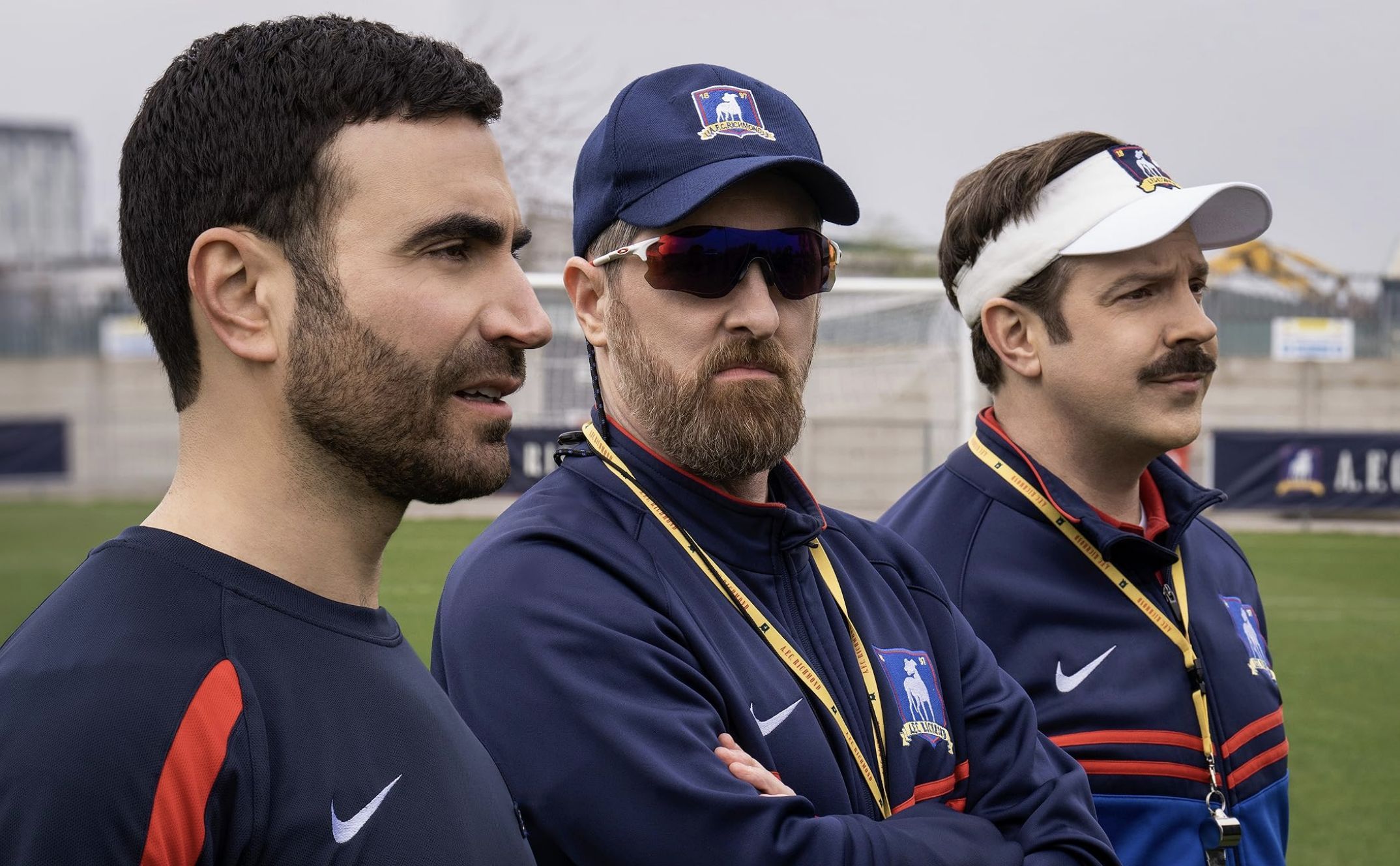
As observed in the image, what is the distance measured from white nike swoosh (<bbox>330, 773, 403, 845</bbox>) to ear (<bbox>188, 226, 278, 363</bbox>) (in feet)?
1.71

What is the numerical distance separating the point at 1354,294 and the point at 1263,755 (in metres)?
24.5

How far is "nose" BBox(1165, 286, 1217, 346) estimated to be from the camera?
269 cm

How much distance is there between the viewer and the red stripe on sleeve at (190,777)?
48.3 inches

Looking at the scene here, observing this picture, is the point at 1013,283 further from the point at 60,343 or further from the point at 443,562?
the point at 443,562

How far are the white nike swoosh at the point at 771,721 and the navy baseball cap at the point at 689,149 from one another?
0.79 m

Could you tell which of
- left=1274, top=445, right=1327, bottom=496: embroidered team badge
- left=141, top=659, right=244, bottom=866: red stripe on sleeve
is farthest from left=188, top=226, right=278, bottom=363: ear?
left=1274, top=445, right=1327, bottom=496: embroidered team badge

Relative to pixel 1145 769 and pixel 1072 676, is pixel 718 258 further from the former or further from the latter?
pixel 1145 769

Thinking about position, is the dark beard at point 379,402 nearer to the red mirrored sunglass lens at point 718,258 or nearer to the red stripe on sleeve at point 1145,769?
the red mirrored sunglass lens at point 718,258

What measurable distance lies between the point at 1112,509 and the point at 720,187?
125 cm

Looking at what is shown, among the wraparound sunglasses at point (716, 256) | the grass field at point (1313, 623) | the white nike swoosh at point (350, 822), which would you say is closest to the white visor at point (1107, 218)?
the wraparound sunglasses at point (716, 256)

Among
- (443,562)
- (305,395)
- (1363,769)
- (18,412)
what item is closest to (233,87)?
(305,395)

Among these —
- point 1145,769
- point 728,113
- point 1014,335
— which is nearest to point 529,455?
point 1014,335

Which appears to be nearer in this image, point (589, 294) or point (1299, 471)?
point (589, 294)

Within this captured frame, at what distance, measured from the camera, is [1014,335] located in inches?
112
